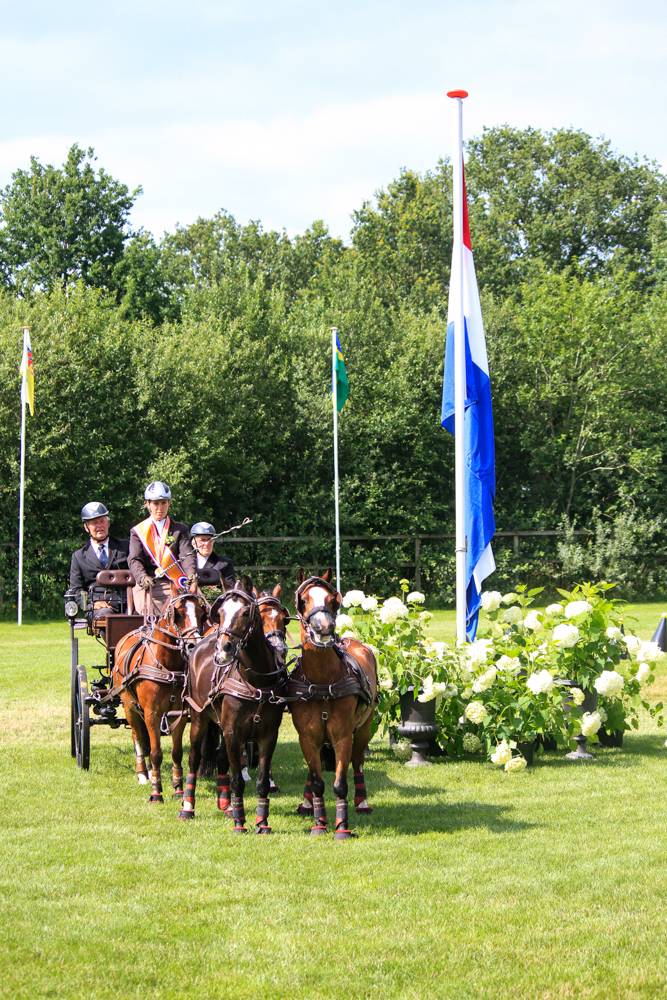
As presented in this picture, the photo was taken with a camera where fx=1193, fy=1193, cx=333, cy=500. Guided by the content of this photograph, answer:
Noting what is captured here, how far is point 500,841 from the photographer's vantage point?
7617 mm

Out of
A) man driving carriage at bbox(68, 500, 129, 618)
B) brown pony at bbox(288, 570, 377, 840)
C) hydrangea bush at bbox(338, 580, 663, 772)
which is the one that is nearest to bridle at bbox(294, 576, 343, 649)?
brown pony at bbox(288, 570, 377, 840)

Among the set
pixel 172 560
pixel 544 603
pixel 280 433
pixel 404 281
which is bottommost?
pixel 544 603

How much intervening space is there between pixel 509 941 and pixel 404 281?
154 ft

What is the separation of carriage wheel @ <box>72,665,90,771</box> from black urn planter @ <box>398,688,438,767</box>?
272 centimetres

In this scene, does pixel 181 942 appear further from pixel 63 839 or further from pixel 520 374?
pixel 520 374

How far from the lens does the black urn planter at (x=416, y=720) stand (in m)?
10.4

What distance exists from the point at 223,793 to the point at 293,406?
75.6 feet

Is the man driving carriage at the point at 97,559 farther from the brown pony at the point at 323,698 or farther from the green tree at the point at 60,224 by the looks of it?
the green tree at the point at 60,224

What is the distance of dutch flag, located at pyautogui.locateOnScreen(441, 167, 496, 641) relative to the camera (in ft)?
39.4

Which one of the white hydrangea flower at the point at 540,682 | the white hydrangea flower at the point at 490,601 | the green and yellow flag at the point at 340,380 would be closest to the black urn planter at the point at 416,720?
the white hydrangea flower at the point at 540,682

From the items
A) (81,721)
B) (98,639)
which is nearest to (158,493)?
(98,639)

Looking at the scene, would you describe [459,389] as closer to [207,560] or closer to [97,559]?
[207,560]

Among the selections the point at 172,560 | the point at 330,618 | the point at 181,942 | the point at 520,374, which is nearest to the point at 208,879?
the point at 181,942

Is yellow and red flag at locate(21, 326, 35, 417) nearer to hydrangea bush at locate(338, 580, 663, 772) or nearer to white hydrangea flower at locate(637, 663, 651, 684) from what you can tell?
hydrangea bush at locate(338, 580, 663, 772)
